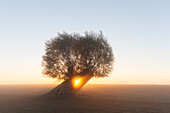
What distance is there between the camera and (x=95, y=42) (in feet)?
134

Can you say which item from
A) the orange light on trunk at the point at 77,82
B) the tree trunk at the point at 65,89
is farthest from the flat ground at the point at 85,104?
the orange light on trunk at the point at 77,82

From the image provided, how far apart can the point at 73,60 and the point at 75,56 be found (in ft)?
3.57

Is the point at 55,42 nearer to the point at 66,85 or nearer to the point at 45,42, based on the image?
Result: the point at 45,42

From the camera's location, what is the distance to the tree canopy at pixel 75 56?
128ft

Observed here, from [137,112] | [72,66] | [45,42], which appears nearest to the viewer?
[137,112]

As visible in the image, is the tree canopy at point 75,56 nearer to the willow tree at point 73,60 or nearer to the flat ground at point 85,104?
the willow tree at point 73,60

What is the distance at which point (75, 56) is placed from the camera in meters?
39.2

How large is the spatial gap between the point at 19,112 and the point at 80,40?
73.3 feet

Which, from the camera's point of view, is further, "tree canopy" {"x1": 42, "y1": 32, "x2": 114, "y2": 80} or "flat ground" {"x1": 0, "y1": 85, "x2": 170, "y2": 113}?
"tree canopy" {"x1": 42, "y1": 32, "x2": 114, "y2": 80}

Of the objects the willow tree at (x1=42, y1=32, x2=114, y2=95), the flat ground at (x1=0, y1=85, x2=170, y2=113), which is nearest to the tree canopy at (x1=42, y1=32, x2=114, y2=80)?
the willow tree at (x1=42, y1=32, x2=114, y2=95)

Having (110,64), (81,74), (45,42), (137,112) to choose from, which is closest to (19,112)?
(137,112)

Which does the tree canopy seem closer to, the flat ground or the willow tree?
the willow tree

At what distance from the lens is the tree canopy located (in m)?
38.9

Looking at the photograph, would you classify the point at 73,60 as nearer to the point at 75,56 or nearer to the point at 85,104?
the point at 75,56
